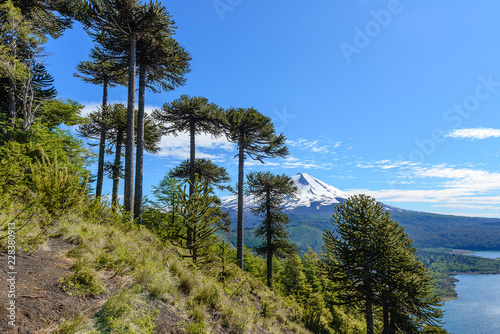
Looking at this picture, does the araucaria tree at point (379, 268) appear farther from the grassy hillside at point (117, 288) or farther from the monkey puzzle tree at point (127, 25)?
the monkey puzzle tree at point (127, 25)

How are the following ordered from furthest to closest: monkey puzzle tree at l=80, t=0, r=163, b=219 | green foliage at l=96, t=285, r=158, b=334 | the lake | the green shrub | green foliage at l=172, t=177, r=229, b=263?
the lake < monkey puzzle tree at l=80, t=0, r=163, b=219 < green foliage at l=172, t=177, r=229, b=263 < the green shrub < green foliage at l=96, t=285, r=158, b=334

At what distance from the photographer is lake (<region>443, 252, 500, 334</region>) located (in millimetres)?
64356

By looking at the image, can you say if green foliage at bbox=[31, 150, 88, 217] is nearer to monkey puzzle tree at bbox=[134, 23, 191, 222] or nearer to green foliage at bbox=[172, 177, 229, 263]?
green foliage at bbox=[172, 177, 229, 263]

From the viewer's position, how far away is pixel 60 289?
10.1ft

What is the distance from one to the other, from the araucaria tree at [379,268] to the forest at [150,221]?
0.27 feet

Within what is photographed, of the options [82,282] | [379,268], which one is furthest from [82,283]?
[379,268]

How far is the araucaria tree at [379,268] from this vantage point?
12.8 metres

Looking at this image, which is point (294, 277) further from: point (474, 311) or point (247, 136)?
point (474, 311)

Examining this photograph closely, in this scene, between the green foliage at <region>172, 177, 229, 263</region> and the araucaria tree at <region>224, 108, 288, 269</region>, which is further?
the araucaria tree at <region>224, 108, 288, 269</region>

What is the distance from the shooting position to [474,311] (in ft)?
268

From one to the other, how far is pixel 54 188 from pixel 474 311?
418ft

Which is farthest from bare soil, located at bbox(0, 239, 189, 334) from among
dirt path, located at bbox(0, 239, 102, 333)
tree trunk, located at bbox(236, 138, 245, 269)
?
tree trunk, located at bbox(236, 138, 245, 269)

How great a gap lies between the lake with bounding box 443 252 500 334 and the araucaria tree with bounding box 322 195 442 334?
7208 centimetres

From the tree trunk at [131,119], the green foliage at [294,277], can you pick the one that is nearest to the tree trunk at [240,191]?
the green foliage at [294,277]
